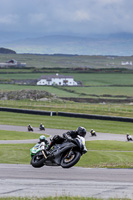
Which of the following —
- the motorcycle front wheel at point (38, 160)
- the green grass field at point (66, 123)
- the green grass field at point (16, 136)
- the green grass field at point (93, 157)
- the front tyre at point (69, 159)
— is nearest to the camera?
the front tyre at point (69, 159)

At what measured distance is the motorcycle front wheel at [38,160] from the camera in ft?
59.4

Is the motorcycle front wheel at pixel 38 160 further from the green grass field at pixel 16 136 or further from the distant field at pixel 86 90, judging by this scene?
the distant field at pixel 86 90

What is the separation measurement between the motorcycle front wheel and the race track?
4443 mm

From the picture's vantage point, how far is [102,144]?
51031mm

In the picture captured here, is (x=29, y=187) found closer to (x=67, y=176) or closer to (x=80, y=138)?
(x=67, y=176)

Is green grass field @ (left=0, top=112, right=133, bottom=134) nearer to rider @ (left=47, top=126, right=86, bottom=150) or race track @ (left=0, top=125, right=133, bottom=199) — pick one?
race track @ (left=0, top=125, right=133, bottom=199)

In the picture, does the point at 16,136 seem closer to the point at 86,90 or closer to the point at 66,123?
the point at 66,123

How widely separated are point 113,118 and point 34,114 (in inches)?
635

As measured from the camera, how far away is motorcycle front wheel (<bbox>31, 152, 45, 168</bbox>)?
18.1 metres

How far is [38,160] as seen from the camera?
60.4 feet

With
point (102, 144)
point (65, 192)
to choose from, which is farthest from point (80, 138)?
point (102, 144)

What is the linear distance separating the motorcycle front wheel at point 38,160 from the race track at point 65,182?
14.6 ft

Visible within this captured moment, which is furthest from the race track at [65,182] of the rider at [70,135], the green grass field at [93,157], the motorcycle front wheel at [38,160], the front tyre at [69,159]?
the front tyre at [69,159]

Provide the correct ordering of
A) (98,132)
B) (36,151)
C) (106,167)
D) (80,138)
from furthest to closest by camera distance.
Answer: (98,132) → (106,167) → (36,151) → (80,138)
